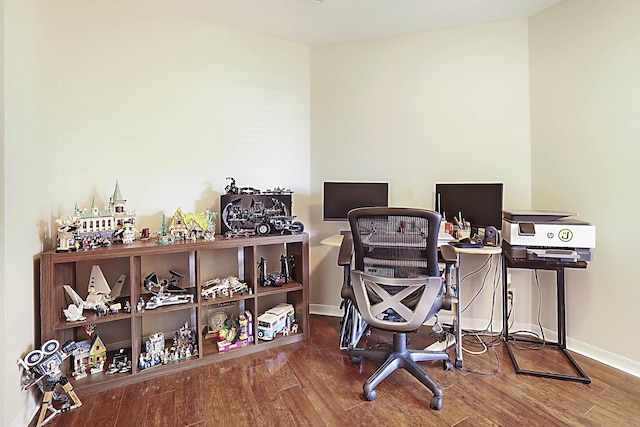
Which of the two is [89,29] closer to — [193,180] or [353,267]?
[193,180]

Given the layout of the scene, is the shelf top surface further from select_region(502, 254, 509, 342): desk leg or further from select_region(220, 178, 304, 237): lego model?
select_region(502, 254, 509, 342): desk leg

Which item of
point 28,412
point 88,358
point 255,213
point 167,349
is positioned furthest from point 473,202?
point 28,412

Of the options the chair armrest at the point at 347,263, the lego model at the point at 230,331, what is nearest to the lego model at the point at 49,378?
the lego model at the point at 230,331

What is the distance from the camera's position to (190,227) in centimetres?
226

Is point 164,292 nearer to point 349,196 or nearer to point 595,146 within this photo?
point 349,196

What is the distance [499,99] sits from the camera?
8.68ft

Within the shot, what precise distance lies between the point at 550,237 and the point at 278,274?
198cm

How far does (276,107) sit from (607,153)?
259cm

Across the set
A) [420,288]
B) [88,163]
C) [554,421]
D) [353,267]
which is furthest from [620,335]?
[88,163]

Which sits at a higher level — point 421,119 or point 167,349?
point 421,119

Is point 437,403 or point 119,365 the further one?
point 119,365

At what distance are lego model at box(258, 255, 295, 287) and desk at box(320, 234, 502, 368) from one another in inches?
16.2

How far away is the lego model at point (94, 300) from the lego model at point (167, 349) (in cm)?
34

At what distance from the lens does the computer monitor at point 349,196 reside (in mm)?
2658
